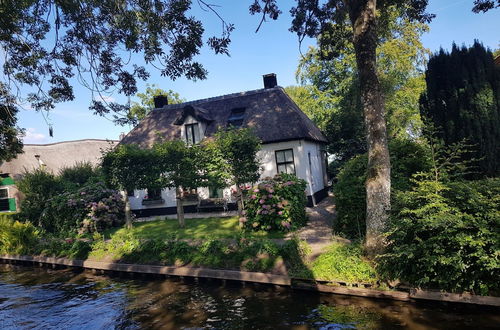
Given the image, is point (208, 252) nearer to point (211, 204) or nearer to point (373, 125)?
point (373, 125)

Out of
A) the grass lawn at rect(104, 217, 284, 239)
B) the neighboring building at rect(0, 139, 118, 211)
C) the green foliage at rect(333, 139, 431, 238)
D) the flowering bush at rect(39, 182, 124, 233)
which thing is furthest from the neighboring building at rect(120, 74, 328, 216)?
the green foliage at rect(333, 139, 431, 238)

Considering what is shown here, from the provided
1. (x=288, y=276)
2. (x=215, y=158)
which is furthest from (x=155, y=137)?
(x=288, y=276)

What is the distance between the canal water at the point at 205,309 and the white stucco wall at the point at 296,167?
8.46m

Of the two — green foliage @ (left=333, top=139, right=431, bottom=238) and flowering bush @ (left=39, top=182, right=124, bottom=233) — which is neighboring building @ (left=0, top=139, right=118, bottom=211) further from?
green foliage @ (left=333, top=139, right=431, bottom=238)

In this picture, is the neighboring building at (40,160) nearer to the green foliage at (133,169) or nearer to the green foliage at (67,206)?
the green foliage at (67,206)

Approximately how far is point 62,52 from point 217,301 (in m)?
8.05

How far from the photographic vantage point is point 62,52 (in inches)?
328

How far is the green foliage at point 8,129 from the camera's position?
27.3 feet

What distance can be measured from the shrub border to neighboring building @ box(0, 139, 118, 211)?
50.8 feet

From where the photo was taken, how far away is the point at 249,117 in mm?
19922

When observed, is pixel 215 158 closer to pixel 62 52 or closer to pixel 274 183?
pixel 274 183

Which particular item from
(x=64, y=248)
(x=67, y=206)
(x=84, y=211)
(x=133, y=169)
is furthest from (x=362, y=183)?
(x=67, y=206)

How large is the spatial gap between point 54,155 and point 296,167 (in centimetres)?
3382

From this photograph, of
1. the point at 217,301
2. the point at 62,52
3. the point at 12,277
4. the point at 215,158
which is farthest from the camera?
the point at 215,158
